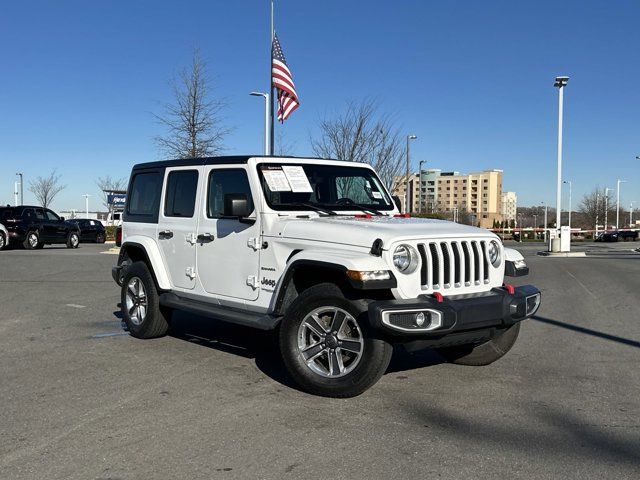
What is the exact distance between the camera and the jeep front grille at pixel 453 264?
4.86 m

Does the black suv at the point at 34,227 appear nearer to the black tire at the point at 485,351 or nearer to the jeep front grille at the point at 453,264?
the black tire at the point at 485,351

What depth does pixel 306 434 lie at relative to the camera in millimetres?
4117

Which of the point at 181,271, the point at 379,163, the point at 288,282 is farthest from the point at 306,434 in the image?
the point at 379,163

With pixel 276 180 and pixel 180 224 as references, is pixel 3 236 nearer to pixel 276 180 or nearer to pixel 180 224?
pixel 180 224

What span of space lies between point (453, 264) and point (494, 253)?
70cm

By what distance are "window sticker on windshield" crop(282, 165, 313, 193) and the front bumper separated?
1.80 m

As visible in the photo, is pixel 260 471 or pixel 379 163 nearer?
pixel 260 471

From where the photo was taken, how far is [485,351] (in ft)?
19.2

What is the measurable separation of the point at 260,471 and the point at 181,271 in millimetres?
3398

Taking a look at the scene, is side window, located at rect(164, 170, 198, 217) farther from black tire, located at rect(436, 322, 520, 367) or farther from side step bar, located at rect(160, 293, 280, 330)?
black tire, located at rect(436, 322, 520, 367)

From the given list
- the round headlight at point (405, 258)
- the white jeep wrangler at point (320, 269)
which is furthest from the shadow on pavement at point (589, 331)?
the round headlight at point (405, 258)

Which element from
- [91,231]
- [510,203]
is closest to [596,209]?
[91,231]

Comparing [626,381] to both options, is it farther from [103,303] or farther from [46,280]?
A: [46,280]

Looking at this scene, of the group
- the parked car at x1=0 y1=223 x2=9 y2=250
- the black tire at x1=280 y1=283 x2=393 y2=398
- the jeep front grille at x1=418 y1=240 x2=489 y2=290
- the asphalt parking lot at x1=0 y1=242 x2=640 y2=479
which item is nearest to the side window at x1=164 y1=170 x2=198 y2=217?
the asphalt parking lot at x1=0 y1=242 x2=640 y2=479
